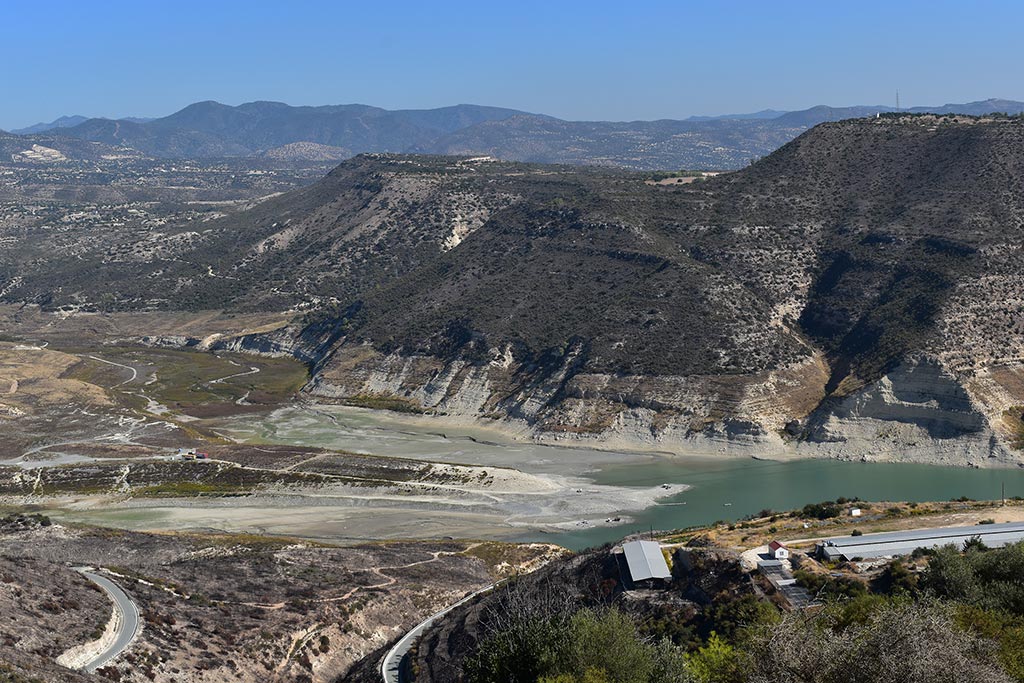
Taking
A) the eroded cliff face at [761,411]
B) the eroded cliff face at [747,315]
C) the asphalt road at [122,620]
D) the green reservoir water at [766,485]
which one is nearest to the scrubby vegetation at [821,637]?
the asphalt road at [122,620]

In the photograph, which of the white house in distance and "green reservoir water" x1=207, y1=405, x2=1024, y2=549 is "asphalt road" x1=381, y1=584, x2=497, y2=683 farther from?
"green reservoir water" x1=207, y1=405, x2=1024, y2=549

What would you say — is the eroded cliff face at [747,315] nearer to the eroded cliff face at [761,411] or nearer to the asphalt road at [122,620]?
the eroded cliff face at [761,411]

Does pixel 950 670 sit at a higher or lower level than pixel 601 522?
higher

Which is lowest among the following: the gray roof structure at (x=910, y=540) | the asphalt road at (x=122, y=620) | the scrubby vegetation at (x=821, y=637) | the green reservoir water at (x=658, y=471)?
the green reservoir water at (x=658, y=471)

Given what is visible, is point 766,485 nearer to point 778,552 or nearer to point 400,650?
point 778,552

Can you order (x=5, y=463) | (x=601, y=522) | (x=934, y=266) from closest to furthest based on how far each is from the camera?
(x=601, y=522), (x=5, y=463), (x=934, y=266)

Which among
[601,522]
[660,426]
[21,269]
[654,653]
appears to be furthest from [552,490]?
[21,269]

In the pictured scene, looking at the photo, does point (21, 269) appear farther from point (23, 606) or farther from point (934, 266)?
point (23, 606)

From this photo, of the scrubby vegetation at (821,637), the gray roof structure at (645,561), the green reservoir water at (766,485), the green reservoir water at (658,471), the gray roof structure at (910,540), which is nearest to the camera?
A: the scrubby vegetation at (821,637)
